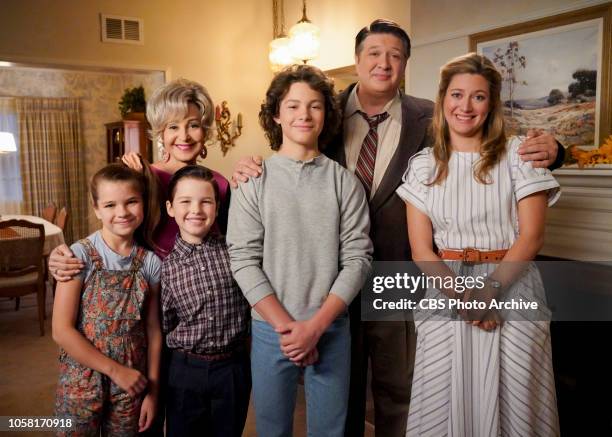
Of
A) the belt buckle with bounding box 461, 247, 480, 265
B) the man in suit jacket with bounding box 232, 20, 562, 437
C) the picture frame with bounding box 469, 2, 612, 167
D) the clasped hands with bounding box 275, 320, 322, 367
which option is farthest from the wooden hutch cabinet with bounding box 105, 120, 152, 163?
the belt buckle with bounding box 461, 247, 480, 265

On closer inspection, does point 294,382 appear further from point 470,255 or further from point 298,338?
point 470,255

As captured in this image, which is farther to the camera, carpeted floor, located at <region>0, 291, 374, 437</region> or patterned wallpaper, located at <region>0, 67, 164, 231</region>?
patterned wallpaper, located at <region>0, 67, 164, 231</region>

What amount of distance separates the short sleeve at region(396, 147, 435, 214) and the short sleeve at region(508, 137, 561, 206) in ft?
0.77

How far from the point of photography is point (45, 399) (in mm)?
3045

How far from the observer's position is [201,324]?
1.57m

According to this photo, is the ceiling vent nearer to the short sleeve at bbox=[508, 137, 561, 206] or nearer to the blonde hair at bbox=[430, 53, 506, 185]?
the blonde hair at bbox=[430, 53, 506, 185]

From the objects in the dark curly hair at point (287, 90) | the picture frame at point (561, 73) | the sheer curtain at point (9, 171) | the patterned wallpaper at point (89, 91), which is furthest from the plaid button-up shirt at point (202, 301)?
the sheer curtain at point (9, 171)

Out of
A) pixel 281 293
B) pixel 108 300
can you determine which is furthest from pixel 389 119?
pixel 108 300

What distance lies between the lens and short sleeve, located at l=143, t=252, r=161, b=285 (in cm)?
163

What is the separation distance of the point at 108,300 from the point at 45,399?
191 centimetres

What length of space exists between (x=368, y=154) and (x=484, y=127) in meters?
0.41

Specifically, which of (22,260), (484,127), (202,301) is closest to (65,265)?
(202,301)

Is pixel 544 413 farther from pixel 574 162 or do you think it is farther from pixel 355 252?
pixel 574 162

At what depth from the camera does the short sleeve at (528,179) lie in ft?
4.83
